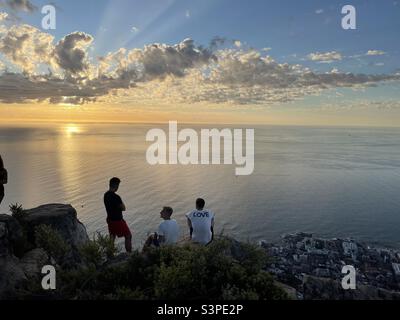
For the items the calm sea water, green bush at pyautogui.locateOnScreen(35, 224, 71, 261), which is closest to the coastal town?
the calm sea water

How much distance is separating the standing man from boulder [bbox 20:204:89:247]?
2632 millimetres

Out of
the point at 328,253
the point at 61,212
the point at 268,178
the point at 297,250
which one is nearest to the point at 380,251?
the point at 328,253

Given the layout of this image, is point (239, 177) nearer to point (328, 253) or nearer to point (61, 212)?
point (328, 253)

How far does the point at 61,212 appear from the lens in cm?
1648

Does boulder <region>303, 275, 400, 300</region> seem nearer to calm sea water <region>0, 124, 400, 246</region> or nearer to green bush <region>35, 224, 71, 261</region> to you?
green bush <region>35, 224, 71, 261</region>

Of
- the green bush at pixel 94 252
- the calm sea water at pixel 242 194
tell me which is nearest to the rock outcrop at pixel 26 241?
the green bush at pixel 94 252

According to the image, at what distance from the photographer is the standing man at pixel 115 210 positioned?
13.3 m

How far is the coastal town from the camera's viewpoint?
25.9m

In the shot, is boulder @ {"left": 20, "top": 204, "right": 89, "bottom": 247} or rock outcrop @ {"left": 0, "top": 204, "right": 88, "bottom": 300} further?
boulder @ {"left": 20, "top": 204, "right": 89, "bottom": 247}

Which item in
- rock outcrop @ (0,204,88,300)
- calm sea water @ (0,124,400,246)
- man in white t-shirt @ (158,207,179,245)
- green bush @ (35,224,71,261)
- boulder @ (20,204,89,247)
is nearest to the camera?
rock outcrop @ (0,204,88,300)

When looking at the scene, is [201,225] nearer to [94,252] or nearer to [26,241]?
[94,252]

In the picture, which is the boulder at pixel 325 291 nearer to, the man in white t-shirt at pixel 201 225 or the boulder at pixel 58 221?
the man in white t-shirt at pixel 201 225
